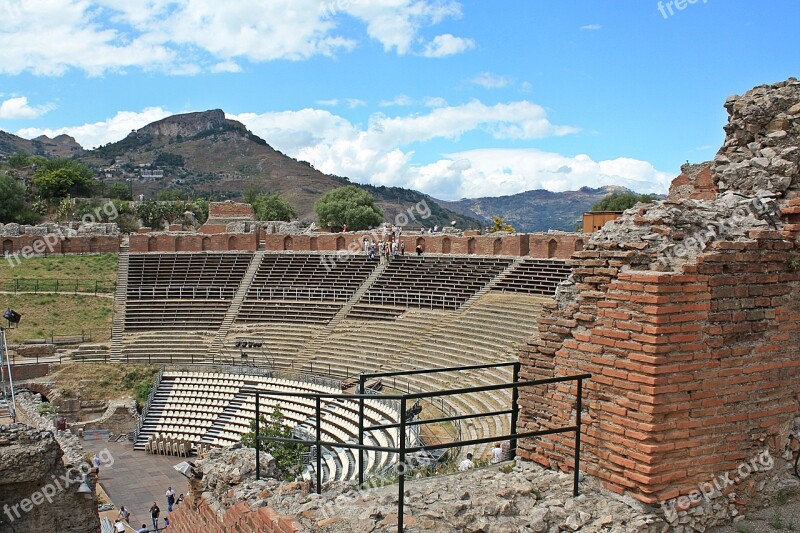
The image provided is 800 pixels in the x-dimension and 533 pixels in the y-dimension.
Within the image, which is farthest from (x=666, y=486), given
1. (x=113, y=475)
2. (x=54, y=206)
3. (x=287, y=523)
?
(x=54, y=206)

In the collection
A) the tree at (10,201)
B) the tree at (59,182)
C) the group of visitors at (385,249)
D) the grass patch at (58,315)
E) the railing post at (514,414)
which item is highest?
the tree at (59,182)

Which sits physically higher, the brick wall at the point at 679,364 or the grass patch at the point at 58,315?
the brick wall at the point at 679,364

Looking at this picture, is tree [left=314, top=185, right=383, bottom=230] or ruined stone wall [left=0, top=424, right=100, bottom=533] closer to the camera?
ruined stone wall [left=0, top=424, right=100, bottom=533]

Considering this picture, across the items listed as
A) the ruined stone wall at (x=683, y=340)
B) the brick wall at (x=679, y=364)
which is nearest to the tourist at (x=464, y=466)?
the ruined stone wall at (x=683, y=340)

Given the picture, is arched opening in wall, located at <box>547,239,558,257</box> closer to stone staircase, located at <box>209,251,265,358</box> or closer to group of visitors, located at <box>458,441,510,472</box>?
stone staircase, located at <box>209,251,265,358</box>

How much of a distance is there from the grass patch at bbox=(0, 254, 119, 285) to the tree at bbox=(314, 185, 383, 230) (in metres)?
30.3

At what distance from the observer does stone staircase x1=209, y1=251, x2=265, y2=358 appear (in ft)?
89.2

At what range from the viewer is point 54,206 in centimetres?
6706

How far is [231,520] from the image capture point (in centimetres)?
536

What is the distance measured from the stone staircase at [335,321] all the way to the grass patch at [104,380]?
5.86 meters

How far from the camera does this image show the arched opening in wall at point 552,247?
29.4 metres

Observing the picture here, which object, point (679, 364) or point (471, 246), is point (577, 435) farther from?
point (471, 246)

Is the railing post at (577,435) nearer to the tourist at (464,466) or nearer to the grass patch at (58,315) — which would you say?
the tourist at (464,466)

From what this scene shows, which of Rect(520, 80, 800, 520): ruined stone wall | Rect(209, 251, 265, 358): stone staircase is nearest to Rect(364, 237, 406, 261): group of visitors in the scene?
Rect(209, 251, 265, 358): stone staircase
